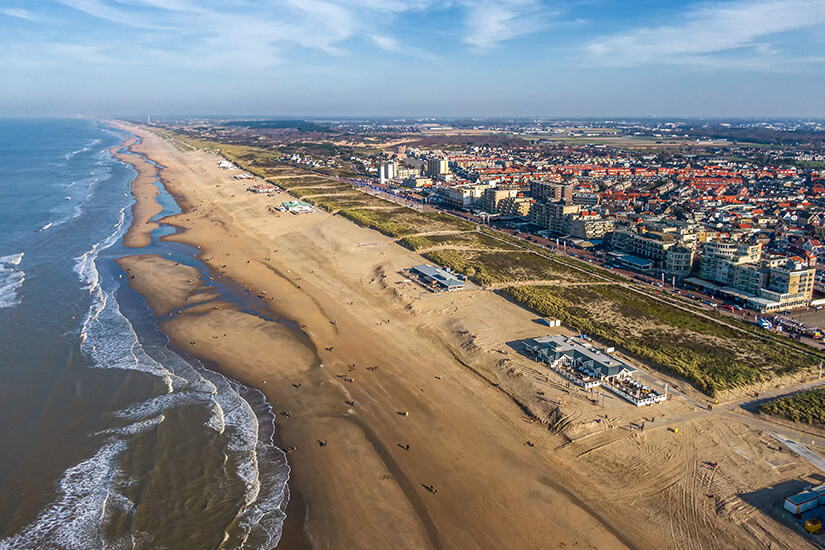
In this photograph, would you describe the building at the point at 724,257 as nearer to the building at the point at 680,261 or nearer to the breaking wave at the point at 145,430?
the building at the point at 680,261

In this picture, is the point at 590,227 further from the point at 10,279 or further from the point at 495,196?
the point at 10,279

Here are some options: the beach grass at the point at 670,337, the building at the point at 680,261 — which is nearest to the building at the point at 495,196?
the building at the point at 680,261

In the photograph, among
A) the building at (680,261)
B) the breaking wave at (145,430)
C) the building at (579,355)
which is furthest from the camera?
the building at (680,261)

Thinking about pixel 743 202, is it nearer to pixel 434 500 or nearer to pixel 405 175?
pixel 405 175

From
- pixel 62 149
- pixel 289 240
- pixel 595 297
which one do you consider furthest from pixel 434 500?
pixel 62 149

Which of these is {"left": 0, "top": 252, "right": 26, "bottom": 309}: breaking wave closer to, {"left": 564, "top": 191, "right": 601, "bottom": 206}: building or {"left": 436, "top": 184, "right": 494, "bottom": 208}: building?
{"left": 436, "top": 184, "right": 494, "bottom": 208}: building

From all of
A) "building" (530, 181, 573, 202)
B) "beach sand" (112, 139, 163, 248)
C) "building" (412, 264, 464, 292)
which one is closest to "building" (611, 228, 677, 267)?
"building" (412, 264, 464, 292)
